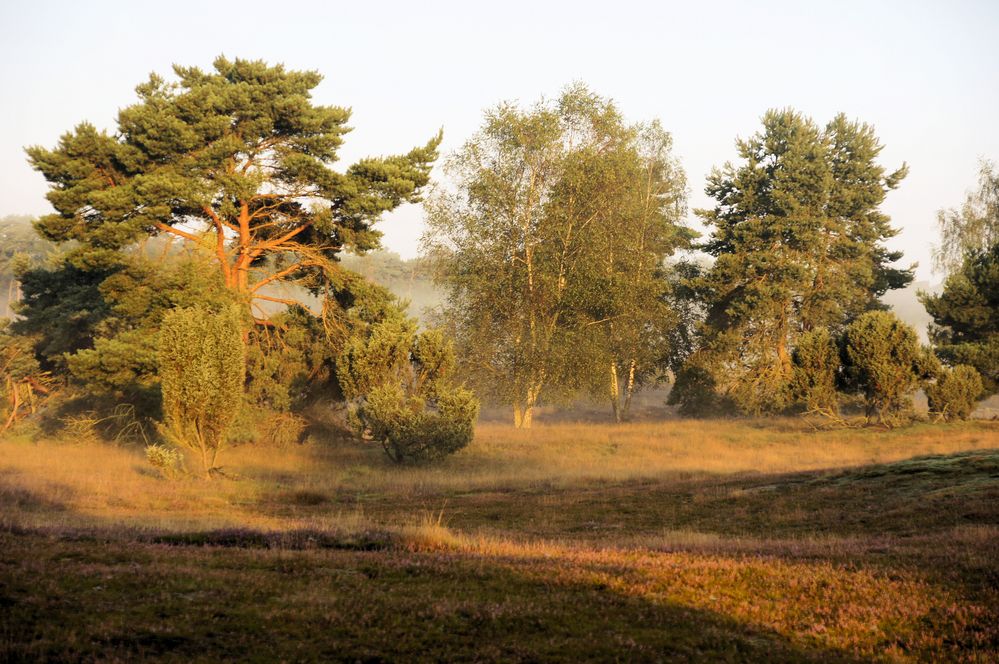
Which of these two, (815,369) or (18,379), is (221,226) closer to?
(18,379)

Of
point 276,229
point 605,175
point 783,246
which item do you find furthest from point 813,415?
point 276,229

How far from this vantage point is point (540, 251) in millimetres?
44938

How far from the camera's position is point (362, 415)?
3316 cm

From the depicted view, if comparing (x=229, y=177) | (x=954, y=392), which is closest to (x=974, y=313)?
(x=954, y=392)

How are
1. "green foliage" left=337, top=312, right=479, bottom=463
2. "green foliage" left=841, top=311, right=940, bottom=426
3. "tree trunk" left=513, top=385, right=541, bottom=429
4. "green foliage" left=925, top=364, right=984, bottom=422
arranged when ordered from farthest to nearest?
"tree trunk" left=513, top=385, right=541, bottom=429, "green foliage" left=925, top=364, right=984, bottom=422, "green foliage" left=841, top=311, right=940, bottom=426, "green foliage" left=337, top=312, right=479, bottom=463

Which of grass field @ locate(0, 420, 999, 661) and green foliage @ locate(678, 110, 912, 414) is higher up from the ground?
green foliage @ locate(678, 110, 912, 414)

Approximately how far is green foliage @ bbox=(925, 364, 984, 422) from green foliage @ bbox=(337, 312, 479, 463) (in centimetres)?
2648

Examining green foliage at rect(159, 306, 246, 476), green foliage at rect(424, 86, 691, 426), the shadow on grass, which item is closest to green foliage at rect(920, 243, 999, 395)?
green foliage at rect(424, 86, 691, 426)

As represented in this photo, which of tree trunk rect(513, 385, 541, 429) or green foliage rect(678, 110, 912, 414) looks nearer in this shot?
tree trunk rect(513, 385, 541, 429)

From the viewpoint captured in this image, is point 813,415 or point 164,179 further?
point 813,415

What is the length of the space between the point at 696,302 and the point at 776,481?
34.0 m

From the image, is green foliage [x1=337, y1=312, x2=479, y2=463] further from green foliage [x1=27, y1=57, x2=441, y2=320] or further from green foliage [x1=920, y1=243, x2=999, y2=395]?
green foliage [x1=920, y1=243, x2=999, y2=395]

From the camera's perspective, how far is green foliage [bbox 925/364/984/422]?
40844 mm

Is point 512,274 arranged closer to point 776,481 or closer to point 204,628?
point 776,481
